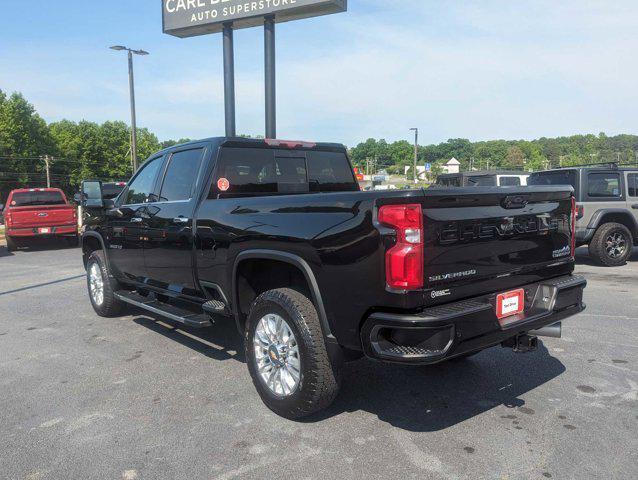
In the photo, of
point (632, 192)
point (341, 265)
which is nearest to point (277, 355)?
point (341, 265)

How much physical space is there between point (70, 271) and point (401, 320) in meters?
9.59

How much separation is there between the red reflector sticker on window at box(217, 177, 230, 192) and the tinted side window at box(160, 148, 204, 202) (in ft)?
1.02

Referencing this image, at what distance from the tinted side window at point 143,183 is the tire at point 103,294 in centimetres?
92

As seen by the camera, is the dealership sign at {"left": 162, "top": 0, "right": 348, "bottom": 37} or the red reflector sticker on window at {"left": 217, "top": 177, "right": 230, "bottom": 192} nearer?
the red reflector sticker on window at {"left": 217, "top": 177, "right": 230, "bottom": 192}

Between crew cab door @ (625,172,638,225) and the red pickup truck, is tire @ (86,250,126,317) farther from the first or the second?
the red pickup truck

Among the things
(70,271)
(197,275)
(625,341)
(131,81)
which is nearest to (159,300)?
(197,275)

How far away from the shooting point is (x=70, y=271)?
421 inches

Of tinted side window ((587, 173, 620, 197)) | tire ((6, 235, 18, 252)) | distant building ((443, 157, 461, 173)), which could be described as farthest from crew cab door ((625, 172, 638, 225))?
distant building ((443, 157, 461, 173))

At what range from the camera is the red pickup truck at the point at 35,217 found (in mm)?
14594

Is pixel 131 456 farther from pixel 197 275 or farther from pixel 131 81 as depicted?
pixel 131 81

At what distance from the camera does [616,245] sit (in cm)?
984

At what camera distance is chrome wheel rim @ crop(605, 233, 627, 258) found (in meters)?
9.77

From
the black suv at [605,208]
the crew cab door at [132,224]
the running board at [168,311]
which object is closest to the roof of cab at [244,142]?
the crew cab door at [132,224]

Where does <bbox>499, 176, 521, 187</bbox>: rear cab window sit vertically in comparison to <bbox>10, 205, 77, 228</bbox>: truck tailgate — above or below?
above
